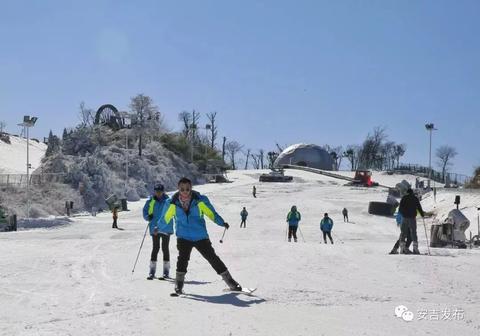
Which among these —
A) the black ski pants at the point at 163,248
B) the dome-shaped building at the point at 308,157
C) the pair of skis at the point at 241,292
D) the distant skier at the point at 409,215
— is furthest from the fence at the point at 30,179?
the dome-shaped building at the point at 308,157

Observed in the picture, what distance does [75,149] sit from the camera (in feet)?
206

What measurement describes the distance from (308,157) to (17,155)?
6505 centimetres

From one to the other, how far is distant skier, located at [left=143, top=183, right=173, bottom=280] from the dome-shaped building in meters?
117

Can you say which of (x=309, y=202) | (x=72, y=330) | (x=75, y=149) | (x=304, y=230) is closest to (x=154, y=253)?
(x=72, y=330)

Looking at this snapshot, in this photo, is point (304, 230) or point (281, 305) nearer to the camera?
point (281, 305)

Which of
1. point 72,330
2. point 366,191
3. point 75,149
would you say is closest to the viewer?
point 72,330

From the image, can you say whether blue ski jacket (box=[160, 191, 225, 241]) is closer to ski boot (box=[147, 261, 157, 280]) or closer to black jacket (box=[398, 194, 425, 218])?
ski boot (box=[147, 261, 157, 280])

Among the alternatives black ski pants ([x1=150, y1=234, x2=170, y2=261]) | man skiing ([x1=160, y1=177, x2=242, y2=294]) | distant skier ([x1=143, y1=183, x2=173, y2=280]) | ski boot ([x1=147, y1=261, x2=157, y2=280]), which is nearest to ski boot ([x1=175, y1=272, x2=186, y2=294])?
man skiing ([x1=160, y1=177, x2=242, y2=294])

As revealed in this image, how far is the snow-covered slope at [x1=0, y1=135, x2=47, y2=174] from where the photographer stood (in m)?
72.1

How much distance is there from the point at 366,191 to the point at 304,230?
118 ft

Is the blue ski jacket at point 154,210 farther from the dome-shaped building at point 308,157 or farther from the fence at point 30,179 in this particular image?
the dome-shaped building at point 308,157

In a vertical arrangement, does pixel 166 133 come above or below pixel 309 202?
above

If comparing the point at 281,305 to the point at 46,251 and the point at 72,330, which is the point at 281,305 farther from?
the point at 46,251

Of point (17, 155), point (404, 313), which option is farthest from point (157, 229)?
point (17, 155)
